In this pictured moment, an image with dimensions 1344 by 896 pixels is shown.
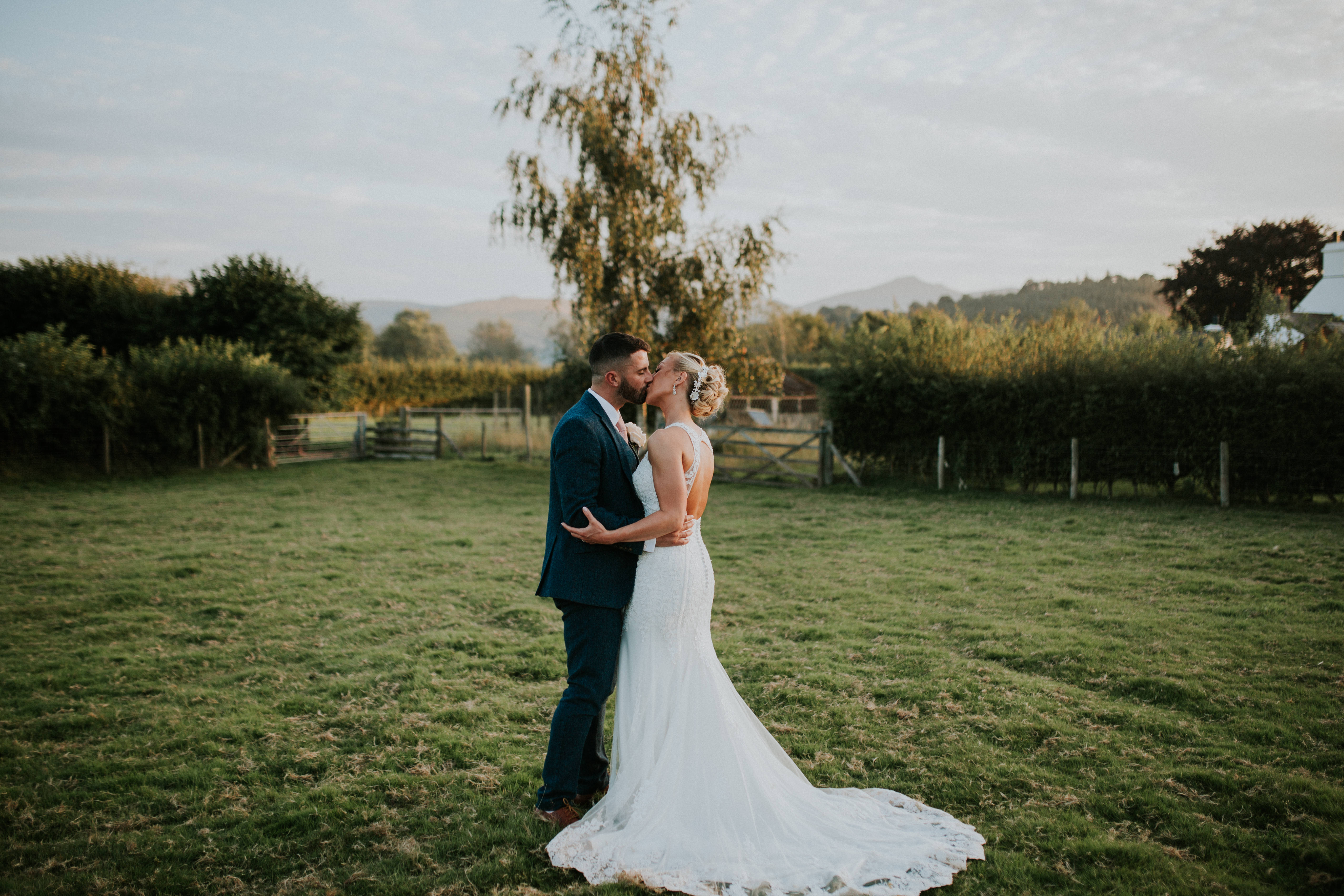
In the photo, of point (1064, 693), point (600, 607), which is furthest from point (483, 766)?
point (1064, 693)

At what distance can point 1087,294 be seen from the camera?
2861cm

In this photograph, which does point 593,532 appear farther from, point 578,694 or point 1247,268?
point 1247,268

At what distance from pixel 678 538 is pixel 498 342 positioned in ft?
390

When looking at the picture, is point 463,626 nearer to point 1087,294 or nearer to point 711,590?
point 711,590

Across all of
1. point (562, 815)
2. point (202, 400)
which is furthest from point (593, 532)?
point (202, 400)

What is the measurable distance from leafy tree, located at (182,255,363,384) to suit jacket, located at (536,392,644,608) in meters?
24.8

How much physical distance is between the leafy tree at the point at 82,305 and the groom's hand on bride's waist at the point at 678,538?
29.7m

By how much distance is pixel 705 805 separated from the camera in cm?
322

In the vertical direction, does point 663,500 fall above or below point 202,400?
below

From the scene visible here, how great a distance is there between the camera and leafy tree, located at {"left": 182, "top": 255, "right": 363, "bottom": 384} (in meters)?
25.3

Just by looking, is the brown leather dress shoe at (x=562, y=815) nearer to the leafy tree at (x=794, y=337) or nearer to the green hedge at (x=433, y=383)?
the green hedge at (x=433, y=383)

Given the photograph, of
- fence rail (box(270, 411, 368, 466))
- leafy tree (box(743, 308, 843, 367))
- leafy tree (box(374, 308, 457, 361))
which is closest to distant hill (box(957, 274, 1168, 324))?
leafy tree (box(743, 308, 843, 367))

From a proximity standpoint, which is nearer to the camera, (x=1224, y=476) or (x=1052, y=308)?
(x=1224, y=476)

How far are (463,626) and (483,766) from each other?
2692mm
